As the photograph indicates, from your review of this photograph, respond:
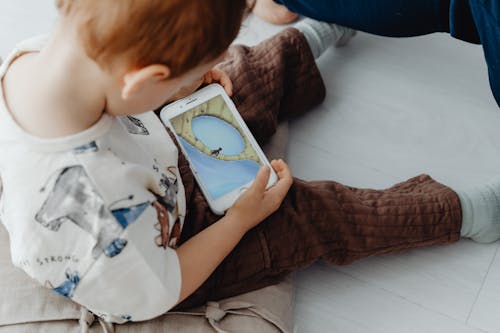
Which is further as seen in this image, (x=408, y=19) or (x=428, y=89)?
(x=428, y=89)

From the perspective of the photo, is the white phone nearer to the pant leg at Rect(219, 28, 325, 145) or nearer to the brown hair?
the pant leg at Rect(219, 28, 325, 145)

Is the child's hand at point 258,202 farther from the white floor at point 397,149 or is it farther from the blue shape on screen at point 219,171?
the white floor at point 397,149

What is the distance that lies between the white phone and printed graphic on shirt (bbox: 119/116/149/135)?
0.27 feet

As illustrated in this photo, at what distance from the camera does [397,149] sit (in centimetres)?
97

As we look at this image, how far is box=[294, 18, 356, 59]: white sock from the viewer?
3.24 feet

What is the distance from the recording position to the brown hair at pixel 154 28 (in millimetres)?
483

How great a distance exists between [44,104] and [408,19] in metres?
0.50

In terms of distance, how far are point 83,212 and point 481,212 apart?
544mm

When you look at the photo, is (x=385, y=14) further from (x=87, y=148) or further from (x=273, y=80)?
(x=87, y=148)

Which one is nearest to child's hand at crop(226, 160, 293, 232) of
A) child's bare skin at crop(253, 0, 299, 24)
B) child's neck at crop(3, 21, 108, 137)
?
child's neck at crop(3, 21, 108, 137)

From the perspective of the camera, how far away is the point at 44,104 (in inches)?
21.4

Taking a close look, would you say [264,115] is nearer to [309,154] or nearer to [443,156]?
[309,154]

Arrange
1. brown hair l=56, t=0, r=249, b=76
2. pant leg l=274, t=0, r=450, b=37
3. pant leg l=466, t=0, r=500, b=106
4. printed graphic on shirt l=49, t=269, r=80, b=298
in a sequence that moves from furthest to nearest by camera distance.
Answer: pant leg l=274, t=0, r=450, b=37 → pant leg l=466, t=0, r=500, b=106 → printed graphic on shirt l=49, t=269, r=80, b=298 → brown hair l=56, t=0, r=249, b=76

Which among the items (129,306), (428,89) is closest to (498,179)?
(428,89)
